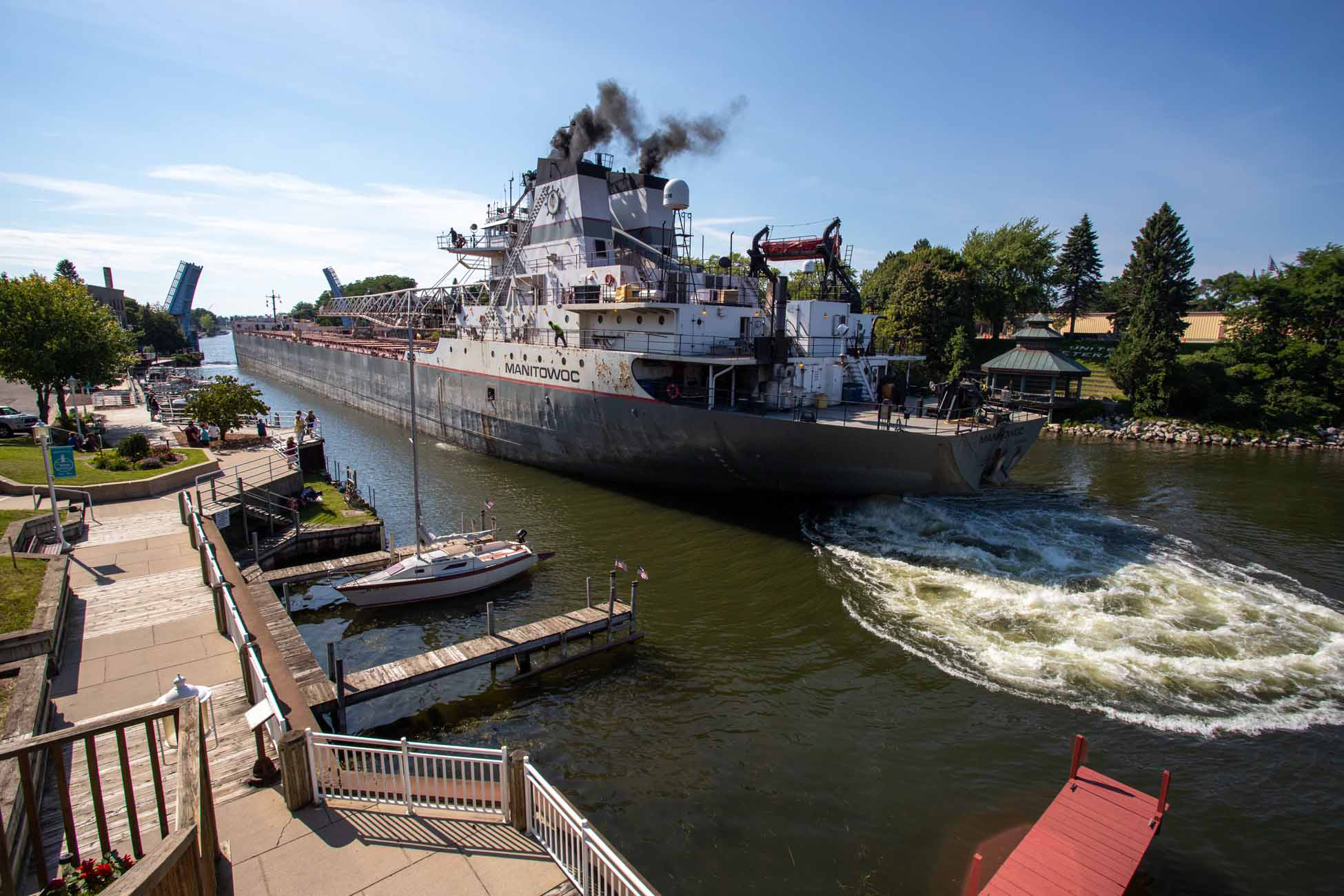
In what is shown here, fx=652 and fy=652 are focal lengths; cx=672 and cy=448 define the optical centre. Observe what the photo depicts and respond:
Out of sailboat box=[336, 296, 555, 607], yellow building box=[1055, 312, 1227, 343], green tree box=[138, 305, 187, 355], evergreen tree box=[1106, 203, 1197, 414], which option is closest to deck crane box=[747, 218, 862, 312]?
sailboat box=[336, 296, 555, 607]

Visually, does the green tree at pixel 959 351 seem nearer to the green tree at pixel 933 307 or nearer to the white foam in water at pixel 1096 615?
the green tree at pixel 933 307

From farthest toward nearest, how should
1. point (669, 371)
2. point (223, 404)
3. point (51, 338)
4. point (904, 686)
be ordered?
point (51, 338) < point (223, 404) < point (669, 371) < point (904, 686)

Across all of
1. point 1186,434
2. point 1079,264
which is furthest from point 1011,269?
point 1186,434

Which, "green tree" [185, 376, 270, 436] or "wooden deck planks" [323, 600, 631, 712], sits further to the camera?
"green tree" [185, 376, 270, 436]

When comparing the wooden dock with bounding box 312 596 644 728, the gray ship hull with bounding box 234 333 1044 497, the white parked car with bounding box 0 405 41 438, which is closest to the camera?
the wooden dock with bounding box 312 596 644 728

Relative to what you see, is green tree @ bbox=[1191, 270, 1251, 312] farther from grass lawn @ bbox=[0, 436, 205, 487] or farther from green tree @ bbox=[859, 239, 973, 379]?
grass lawn @ bbox=[0, 436, 205, 487]

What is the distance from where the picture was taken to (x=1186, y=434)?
4238cm

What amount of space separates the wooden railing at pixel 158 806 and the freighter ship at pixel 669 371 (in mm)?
13144

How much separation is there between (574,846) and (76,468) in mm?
20451

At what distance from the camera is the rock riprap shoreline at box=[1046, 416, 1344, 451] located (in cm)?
4050

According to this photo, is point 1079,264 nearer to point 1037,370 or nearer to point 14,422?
point 1037,370

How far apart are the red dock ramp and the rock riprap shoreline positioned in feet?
135

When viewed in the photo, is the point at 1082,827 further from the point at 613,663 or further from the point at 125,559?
the point at 125,559

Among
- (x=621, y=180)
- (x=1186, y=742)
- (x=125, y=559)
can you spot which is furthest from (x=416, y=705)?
(x=621, y=180)
